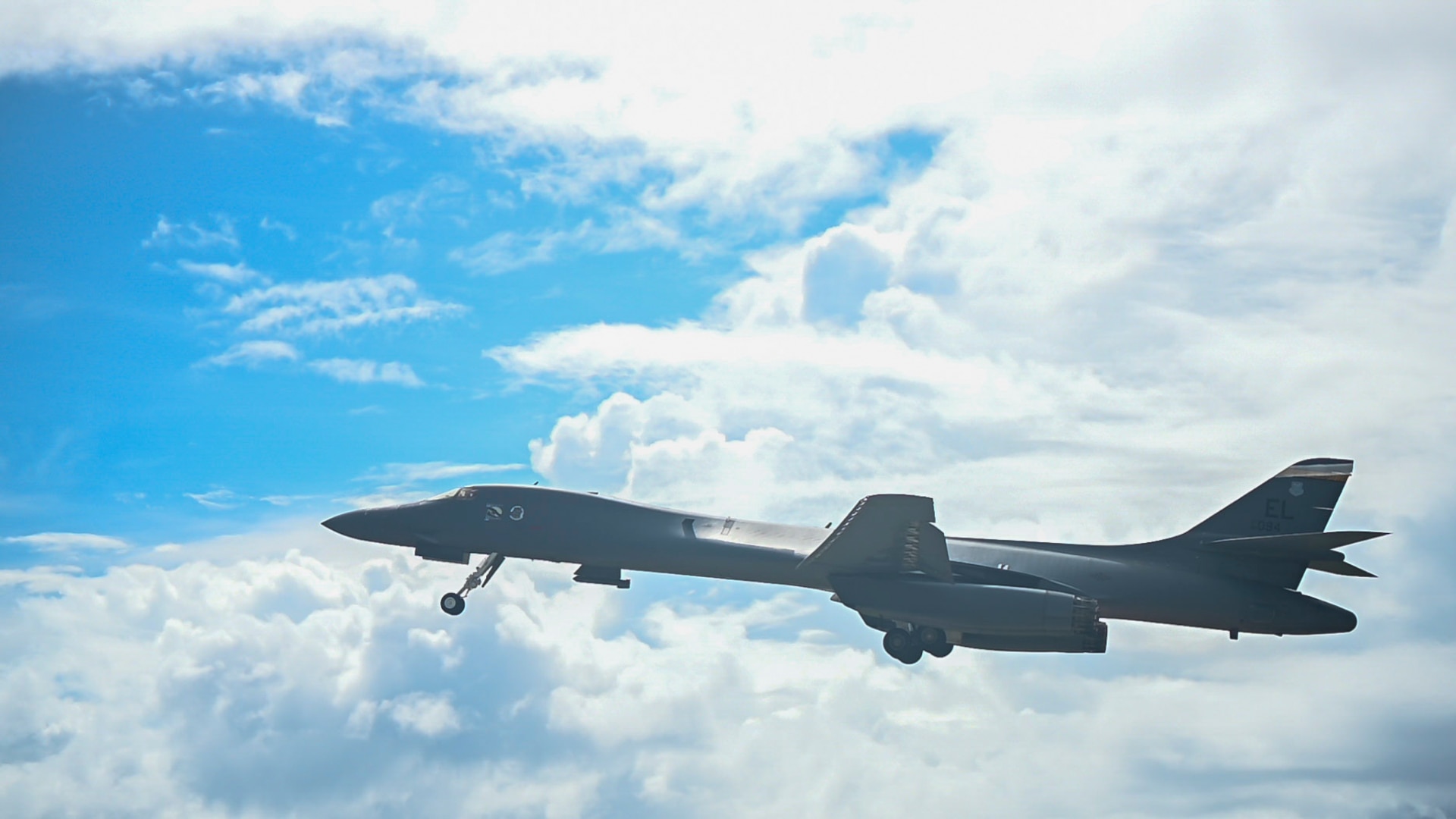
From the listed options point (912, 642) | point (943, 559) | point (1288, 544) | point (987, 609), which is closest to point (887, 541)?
point (943, 559)

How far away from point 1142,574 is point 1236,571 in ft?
8.44

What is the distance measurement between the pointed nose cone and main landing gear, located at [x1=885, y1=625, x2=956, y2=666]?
51.8 ft

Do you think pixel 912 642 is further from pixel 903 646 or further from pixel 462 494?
pixel 462 494

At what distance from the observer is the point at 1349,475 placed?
120 feet

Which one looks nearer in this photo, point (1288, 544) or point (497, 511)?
point (1288, 544)

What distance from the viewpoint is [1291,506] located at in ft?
121

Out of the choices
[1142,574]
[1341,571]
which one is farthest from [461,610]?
[1341,571]

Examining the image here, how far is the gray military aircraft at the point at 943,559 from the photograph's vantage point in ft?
112

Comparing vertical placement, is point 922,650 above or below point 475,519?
below

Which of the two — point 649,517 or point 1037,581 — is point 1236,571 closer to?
point 1037,581

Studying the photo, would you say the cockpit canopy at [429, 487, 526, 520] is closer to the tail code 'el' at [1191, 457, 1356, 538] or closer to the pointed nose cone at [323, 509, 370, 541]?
the pointed nose cone at [323, 509, 370, 541]

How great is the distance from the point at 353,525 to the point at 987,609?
1875 cm

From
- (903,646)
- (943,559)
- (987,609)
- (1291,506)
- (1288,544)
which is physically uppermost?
(1291,506)

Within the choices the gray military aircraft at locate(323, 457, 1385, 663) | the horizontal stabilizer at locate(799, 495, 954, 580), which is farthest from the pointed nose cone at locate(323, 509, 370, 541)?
the horizontal stabilizer at locate(799, 495, 954, 580)
